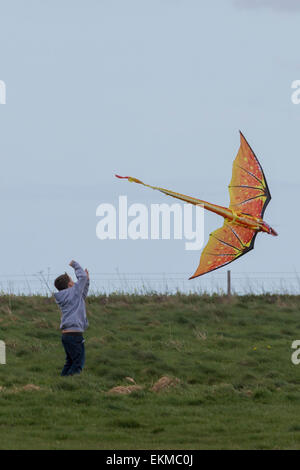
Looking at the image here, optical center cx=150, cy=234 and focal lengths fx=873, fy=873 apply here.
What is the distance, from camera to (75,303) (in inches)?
569

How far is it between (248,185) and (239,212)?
1234 mm

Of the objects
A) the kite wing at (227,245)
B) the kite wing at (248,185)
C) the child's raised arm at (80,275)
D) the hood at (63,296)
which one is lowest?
the hood at (63,296)

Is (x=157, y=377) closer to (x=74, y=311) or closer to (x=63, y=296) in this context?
(x=74, y=311)

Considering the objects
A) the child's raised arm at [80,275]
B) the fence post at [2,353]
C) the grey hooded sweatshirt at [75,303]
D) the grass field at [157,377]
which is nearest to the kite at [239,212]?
the child's raised arm at [80,275]

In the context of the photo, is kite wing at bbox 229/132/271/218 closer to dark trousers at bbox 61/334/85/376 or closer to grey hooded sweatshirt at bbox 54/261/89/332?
grey hooded sweatshirt at bbox 54/261/89/332

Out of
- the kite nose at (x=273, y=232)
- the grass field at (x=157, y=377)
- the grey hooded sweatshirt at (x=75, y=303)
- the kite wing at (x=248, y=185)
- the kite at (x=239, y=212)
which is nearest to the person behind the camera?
the grass field at (x=157, y=377)

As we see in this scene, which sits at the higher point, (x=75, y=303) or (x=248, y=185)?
(x=248, y=185)

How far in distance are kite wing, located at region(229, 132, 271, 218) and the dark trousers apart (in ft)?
19.1

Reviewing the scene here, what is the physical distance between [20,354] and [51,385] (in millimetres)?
3742

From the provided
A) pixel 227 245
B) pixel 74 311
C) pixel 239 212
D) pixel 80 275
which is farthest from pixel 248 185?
pixel 74 311

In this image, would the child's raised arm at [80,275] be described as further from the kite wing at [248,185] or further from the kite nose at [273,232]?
the kite wing at [248,185]

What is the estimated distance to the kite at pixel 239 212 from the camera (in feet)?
56.8

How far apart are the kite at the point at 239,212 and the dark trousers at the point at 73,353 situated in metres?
2.32

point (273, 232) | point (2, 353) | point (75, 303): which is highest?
point (273, 232)
